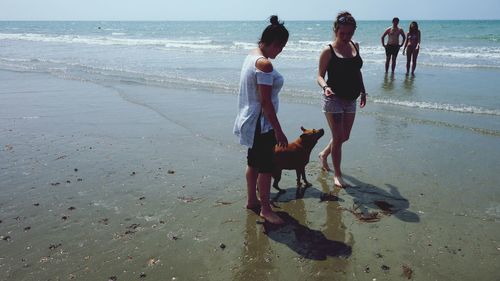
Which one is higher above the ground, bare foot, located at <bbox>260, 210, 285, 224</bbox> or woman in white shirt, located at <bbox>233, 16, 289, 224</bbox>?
woman in white shirt, located at <bbox>233, 16, 289, 224</bbox>

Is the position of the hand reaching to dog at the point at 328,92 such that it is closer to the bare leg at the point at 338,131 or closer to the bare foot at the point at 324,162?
the bare leg at the point at 338,131

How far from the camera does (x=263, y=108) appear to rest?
3613 mm

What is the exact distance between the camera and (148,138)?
22.6ft

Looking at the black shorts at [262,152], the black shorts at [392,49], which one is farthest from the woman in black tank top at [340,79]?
the black shorts at [392,49]

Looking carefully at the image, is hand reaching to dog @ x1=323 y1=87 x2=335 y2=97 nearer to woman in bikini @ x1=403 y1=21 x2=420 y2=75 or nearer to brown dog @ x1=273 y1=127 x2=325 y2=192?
brown dog @ x1=273 y1=127 x2=325 y2=192

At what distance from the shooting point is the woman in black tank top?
14.8 ft

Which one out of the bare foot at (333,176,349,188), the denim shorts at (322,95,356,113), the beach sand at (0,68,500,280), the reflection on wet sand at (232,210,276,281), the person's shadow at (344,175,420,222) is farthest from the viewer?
the bare foot at (333,176,349,188)

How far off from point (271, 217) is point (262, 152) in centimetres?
68

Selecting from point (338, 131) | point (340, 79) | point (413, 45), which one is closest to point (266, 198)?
point (338, 131)

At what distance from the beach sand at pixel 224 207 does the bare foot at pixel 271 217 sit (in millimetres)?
79

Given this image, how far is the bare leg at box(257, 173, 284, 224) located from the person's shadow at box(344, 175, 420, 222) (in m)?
0.95

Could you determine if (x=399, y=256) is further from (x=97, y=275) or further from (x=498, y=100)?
(x=498, y=100)

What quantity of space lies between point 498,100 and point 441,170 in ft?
17.0

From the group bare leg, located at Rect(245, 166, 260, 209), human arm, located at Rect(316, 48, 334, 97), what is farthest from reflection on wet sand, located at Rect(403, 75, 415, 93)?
bare leg, located at Rect(245, 166, 260, 209)
